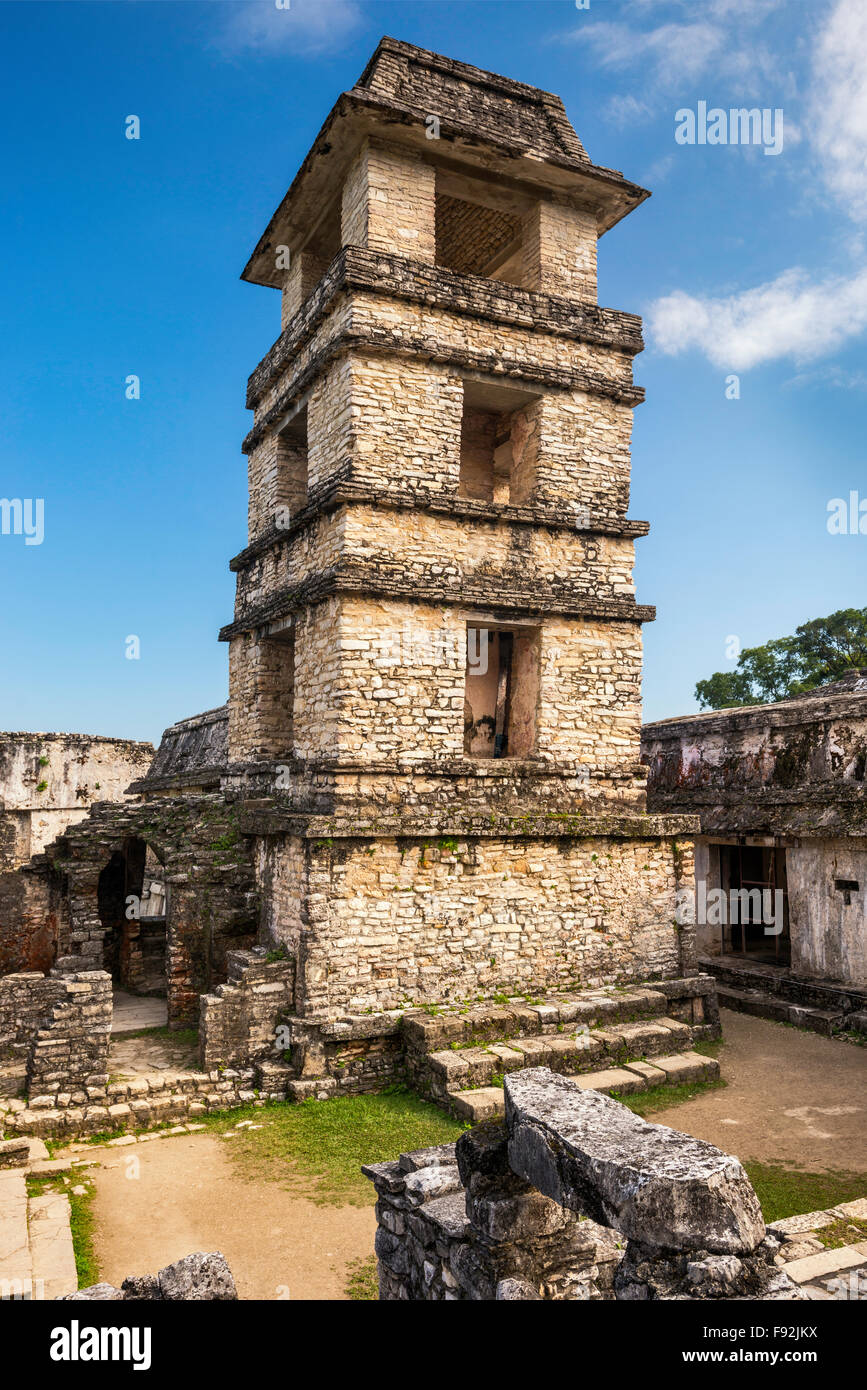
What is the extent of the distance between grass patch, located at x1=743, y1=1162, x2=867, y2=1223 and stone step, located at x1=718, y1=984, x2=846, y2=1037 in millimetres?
4561

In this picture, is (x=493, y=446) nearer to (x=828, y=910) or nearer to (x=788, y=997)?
(x=828, y=910)

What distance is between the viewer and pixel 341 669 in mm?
9820

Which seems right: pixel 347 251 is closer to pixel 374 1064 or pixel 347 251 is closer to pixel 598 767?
pixel 598 767

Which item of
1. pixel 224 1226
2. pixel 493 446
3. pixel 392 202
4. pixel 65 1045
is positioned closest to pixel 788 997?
pixel 224 1226

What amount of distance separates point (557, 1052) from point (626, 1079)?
0.80m

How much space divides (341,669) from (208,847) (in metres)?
3.41

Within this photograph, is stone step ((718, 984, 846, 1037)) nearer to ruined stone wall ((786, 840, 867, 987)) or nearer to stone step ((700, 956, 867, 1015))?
stone step ((700, 956, 867, 1015))

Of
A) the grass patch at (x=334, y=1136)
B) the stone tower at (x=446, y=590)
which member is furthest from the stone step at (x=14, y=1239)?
the stone tower at (x=446, y=590)

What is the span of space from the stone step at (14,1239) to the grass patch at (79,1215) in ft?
0.52

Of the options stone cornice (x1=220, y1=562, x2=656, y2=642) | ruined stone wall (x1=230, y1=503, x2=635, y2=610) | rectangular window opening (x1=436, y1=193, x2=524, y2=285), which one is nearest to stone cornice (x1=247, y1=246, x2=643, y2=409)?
rectangular window opening (x1=436, y1=193, x2=524, y2=285)

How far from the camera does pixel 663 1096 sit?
9.16 metres
